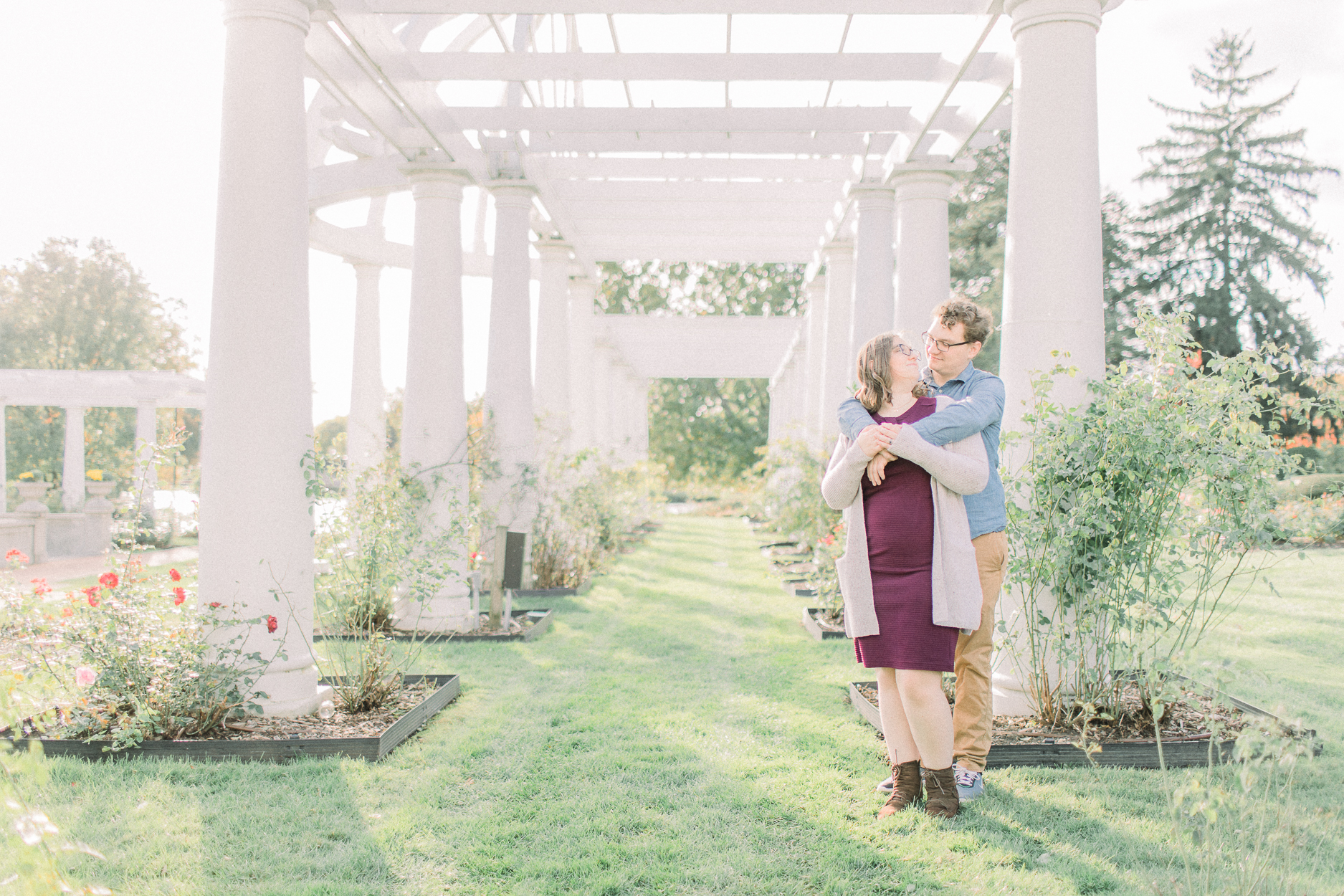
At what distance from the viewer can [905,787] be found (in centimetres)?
351

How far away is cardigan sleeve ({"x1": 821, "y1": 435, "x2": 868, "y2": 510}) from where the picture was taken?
333 cm

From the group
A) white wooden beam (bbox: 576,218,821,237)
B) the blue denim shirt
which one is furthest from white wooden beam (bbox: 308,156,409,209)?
the blue denim shirt

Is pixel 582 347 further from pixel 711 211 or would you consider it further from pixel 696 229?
pixel 711 211

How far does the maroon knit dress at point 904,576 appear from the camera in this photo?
10.8ft

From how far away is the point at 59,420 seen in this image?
25.9m

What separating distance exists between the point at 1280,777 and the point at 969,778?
141 cm

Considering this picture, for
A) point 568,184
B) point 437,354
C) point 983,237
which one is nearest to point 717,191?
point 568,184

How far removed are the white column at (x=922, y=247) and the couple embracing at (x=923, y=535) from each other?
4.49m

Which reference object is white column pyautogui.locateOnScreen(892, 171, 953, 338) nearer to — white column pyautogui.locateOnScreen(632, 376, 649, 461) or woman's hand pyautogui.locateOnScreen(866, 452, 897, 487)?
woman's hand pyautogui.locateOnScreen(866, 452, 897, 487)

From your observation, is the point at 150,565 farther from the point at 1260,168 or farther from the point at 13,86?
the point at 1260,168

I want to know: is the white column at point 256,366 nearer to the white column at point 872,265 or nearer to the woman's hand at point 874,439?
the woman's hand at point 874,439

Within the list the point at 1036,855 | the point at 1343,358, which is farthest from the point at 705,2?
the point at 1343,358

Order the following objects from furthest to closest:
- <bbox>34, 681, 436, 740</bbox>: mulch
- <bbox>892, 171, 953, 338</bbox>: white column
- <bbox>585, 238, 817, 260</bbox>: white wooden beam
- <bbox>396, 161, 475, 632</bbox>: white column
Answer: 1. <bbox>585, 238, 817, 260</bbox>: white wooden beam
2. <bbox>892, 171, 953, 338</bbox>: white column
3. <bbox>396, 161, 475, 632</bbox>: white column
4. <bbox>34, 681, 436, 740</bbox>: mulch

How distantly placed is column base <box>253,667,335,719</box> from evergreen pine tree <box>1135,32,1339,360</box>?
26500 mm
